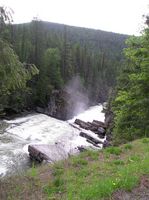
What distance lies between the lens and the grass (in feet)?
19.4

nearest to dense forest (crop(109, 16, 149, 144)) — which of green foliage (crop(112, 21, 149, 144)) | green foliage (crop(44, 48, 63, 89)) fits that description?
green foliage (crop(112, 21, 149, 144))

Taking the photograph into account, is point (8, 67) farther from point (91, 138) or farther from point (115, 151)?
point (91, 138)

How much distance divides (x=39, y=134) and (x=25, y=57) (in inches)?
857

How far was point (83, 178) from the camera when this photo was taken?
21.8ft

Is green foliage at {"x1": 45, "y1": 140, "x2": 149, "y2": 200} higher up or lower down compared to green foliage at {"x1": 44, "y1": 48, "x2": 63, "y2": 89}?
higher up

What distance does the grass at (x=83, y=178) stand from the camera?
233 inches

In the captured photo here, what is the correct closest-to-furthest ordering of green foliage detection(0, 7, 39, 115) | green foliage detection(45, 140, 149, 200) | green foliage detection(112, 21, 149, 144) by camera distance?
1. green foliage detection(45, 140, 149, 200)
2. green foliage detection(0, 7, 39, 115)
3. green foliage detection(112, 21, 149, 144)

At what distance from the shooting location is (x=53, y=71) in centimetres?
5225

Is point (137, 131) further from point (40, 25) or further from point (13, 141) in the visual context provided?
point (40, 25)

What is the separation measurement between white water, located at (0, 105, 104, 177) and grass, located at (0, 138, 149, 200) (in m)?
7.31

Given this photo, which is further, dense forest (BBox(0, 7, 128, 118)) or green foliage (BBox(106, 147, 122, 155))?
green foliage (BBox(106, 147, 122, 155))

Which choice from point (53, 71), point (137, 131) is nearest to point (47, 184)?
point (137, 131)

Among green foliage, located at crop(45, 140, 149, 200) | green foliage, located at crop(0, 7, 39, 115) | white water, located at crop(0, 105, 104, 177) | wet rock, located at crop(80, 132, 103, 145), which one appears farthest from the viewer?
wet rock, located at crop(80, 132, 103, 145)

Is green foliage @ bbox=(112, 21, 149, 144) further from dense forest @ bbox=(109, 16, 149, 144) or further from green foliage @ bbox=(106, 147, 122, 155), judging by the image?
green foliage @ bbox=(106, 147, 122, 155)
